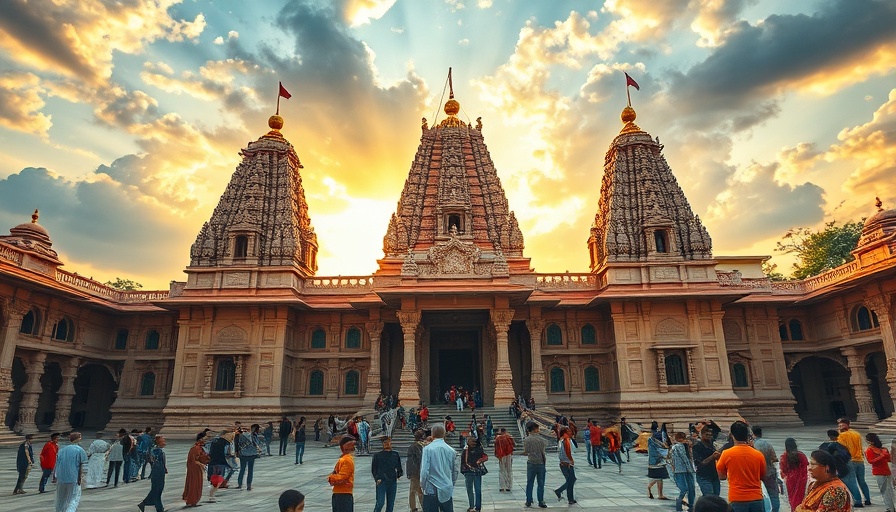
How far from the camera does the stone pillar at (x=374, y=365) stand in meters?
26.5

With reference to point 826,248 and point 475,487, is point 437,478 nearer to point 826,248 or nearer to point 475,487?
point 475,487

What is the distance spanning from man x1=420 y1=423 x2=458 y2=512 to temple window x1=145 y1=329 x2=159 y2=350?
97.7 feet

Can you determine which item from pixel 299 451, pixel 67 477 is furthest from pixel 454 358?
pixel 67 477

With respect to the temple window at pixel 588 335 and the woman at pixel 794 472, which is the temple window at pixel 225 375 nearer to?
the temple window at pixel 588 335

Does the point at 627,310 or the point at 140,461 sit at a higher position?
the point at 627,310

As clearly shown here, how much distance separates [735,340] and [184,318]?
31.2m

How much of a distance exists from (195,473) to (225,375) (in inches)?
738

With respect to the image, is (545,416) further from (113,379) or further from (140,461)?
(113,379)

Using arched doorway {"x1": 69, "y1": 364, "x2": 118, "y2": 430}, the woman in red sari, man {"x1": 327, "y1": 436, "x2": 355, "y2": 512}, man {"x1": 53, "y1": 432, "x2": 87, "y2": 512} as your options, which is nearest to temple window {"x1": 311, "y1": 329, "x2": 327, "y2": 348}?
arched doorway {"x1": 69, "y1": 364, "x2": 118, "y2": 430}

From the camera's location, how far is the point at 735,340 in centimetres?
2962

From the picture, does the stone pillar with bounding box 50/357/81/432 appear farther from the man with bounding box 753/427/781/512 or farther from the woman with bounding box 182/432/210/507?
the man with bounding box 753/427/781/512

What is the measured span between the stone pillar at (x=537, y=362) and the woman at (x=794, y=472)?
18.4 m

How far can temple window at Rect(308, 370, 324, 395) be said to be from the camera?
2895 centimetres

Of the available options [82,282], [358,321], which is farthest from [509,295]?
[82,282]
